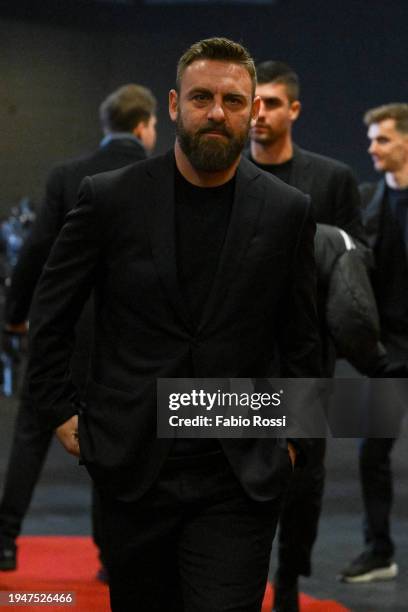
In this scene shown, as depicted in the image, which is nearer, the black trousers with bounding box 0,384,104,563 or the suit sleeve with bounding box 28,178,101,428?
the suit sleeve with bounding box 28,178,101,428

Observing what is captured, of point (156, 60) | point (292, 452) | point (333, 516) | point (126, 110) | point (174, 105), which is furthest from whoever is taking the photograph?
point (156, 60)

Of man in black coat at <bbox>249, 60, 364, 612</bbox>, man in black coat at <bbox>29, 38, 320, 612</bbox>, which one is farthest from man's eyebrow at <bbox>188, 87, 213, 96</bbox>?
man in black coat at <bbox>249, 60, 364, 612</bbox>

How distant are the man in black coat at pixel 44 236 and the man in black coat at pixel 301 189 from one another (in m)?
0.44

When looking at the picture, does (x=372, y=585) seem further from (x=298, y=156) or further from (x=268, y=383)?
(x=268, y=383)

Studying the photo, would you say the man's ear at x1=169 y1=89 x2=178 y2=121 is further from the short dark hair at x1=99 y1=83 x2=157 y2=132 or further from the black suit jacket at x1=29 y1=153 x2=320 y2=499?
Answer: the short dark hair at x1=99 y1=83 x2=157 y2=132

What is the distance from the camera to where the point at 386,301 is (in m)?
4.68

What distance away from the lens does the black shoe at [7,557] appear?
4.40 m

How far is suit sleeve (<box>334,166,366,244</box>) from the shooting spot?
397 cm

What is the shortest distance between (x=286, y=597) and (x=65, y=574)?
96cm

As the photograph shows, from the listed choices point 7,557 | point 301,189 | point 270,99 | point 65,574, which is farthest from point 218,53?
point 65,574

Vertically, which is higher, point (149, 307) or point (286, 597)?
point (149, 307)

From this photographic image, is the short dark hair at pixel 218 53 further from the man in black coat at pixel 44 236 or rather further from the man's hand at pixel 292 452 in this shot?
the man in black coat at pixel 44 236

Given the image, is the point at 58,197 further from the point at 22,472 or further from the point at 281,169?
the point at 22,472

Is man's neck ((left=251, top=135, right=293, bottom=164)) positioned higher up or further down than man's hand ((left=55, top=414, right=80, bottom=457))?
higher up
